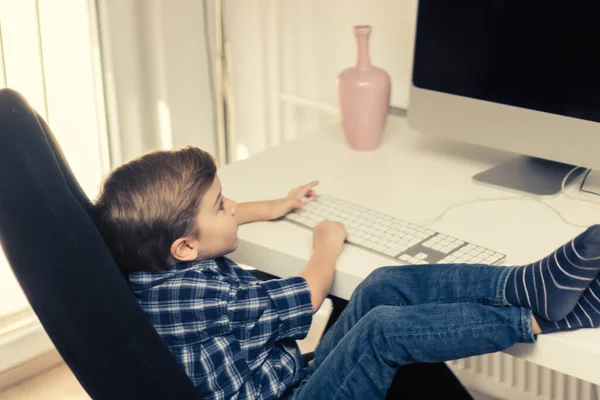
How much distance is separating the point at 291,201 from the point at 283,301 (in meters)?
0.22

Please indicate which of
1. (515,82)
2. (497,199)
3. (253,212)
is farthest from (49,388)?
(515,82)

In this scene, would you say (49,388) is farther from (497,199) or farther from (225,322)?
(497,199)

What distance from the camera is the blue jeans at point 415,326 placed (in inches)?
39.4

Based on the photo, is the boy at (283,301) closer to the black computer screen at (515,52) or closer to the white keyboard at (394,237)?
the white keyboard at (394,237)

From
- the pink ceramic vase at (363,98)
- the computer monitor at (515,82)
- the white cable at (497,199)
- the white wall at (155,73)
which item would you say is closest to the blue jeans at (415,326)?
the white cable at (497,199)

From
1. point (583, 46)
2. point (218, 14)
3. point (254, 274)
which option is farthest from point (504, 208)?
point (218, 14)

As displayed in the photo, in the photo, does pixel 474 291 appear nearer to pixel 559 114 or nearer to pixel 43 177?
pixel 559 114

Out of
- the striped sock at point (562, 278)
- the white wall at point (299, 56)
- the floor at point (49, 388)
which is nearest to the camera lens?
the striped sock at point (562, 278)

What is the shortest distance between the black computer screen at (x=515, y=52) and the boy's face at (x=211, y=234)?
1.64ft

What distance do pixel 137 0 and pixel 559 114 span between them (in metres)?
1.14

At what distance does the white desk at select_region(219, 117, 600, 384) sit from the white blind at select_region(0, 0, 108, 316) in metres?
0.67

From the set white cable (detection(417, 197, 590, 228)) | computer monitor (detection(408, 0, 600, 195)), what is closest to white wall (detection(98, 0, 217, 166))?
computer monitor (detection(408, 0, 600, 195))

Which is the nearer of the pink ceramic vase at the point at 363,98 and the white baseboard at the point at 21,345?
the pink ceramic vase at the point at 363,98

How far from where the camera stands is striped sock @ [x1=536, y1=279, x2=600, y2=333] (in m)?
0.96
